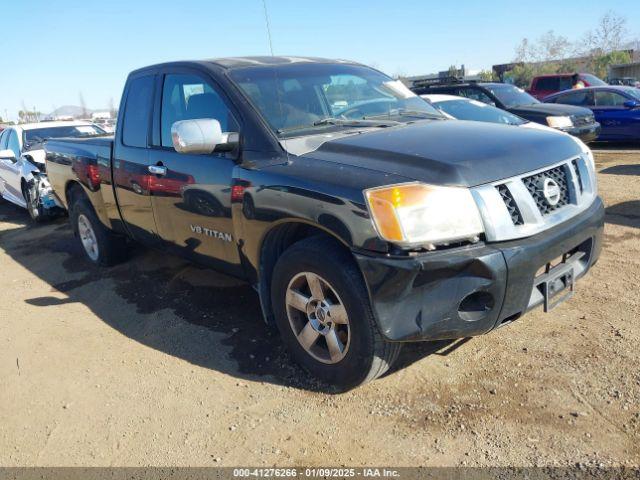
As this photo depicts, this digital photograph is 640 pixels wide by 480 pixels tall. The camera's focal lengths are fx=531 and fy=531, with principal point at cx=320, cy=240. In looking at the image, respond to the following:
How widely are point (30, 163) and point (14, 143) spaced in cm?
130

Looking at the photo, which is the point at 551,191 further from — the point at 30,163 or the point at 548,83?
the point at 548,83

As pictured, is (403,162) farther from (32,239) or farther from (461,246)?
(32,239)

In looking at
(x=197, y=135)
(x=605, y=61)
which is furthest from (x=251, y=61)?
(x=605, y=61)

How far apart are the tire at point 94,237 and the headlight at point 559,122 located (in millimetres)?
7704

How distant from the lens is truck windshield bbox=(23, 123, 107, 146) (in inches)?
348

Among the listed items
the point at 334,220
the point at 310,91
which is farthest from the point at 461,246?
the point at 310,91

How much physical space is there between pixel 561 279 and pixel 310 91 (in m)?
2.01

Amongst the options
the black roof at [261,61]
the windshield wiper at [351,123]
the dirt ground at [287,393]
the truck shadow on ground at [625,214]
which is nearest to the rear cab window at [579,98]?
the truck shadow on ground at [625,214]

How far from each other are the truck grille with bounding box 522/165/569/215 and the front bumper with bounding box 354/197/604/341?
0.19m

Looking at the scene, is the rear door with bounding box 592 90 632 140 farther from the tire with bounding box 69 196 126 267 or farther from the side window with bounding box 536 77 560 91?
the tire with bounding box 69 196 126 267

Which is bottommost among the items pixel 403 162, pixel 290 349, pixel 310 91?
pixel 290 349

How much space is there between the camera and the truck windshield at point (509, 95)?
1060cm

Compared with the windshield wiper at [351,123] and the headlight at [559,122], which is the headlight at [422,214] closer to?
the windshield wiper at [351,123]

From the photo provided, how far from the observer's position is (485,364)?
10.4ft
